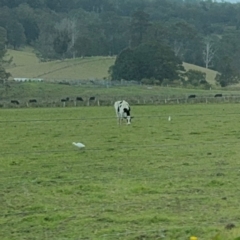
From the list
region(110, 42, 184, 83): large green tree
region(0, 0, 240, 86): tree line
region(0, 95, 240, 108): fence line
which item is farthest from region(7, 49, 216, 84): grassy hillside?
region(0, 95, 240, 108): fence line

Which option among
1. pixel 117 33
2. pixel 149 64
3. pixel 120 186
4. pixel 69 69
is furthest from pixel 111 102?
pixel 117 33

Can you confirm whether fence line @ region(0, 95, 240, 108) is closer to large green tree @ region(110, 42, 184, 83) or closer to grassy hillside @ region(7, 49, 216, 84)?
large green tree @ region(110, 42, 184, 83)

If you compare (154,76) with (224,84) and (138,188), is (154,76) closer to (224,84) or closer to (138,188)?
(224,84)

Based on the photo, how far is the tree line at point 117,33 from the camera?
103000 mm

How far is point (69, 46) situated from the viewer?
4183 inches

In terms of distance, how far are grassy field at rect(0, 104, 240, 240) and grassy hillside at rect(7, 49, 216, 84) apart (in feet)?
220

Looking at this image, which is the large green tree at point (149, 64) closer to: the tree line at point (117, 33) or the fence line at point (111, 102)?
the tree line at point (117, 33)

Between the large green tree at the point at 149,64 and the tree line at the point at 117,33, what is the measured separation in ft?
25.5

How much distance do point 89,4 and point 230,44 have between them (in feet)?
187

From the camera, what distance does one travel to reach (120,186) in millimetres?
11922

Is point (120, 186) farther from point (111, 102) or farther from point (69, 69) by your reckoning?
point (69, 69)

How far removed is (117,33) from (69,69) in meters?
26.2

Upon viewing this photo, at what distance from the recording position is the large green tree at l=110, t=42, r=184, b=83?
75375 millimetres

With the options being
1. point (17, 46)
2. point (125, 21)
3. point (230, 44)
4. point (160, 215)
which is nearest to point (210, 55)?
point (230, 44)
